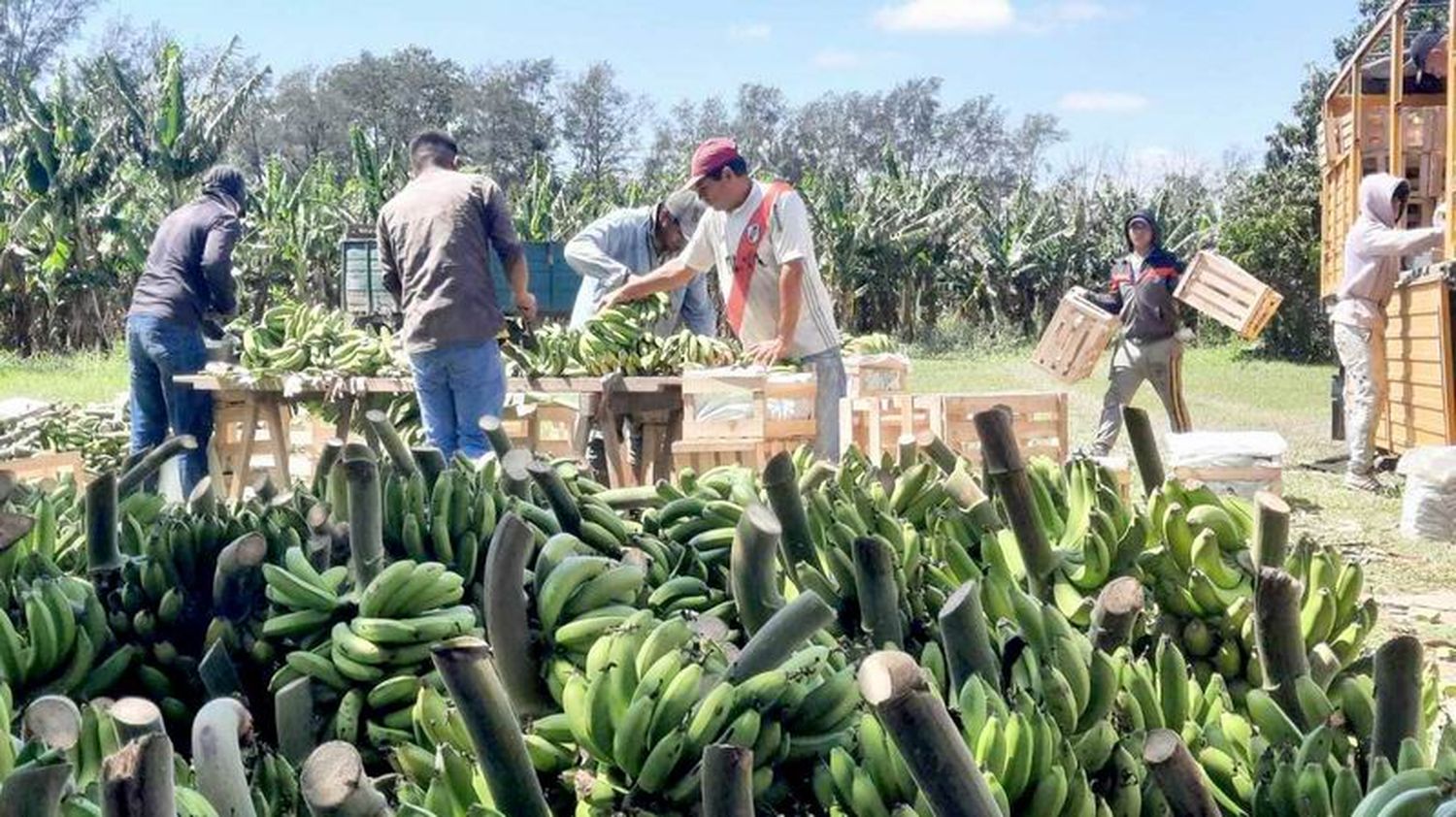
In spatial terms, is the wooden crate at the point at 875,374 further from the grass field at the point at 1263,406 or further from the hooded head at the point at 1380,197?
the hooded head at the point at 1380,197

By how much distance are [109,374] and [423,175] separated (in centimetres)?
1657

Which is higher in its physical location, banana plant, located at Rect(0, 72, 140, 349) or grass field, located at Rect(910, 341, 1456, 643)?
banana plant, located at Rect(0, 72, 140, 349)

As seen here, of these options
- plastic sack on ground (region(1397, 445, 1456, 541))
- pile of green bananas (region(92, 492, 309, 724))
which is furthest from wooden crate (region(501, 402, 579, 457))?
pile of green bananas (region(92, 492, 309, 724))

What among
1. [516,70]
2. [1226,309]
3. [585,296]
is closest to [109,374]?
[585,296]

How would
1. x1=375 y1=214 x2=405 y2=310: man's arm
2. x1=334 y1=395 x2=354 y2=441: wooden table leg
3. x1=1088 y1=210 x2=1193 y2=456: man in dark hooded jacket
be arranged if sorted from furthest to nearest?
x1=1088 y1=210 x2=1193 y2=456: man in dark hooded jacket < x1=334 y1=395 x2=354 y2=441: wooden table leg < x1=375 y1=214 x2=405 y2=310: man's arm

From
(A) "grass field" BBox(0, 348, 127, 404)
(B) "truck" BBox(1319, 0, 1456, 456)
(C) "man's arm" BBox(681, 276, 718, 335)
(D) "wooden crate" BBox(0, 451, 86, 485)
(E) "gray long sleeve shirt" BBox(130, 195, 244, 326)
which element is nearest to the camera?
(D) "wooden crate" BBox(0, 451, 86, 485)

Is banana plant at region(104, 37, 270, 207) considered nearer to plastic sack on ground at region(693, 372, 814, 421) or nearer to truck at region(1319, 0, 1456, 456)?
truck at region(1319, 0, 1456, 456)

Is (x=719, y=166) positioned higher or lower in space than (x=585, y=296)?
higher

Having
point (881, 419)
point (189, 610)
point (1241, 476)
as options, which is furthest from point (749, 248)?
point (189, 610)

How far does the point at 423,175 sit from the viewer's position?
638 centimetres

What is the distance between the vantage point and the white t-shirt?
5809mm

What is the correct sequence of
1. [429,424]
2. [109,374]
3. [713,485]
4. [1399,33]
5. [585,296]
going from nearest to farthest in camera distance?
[713,485] < [429,424] < [585,296] < [1399,33] < [109,374]

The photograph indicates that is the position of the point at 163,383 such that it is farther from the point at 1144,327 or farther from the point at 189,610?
the point at 189,610

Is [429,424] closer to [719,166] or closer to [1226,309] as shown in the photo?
[719,166]
